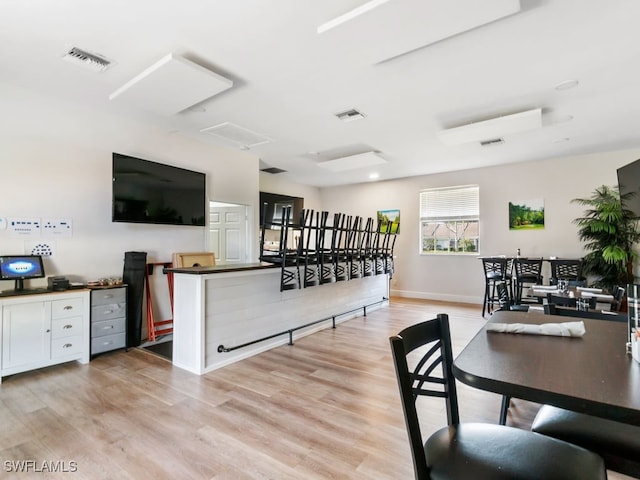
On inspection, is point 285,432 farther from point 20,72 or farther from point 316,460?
point 20,72

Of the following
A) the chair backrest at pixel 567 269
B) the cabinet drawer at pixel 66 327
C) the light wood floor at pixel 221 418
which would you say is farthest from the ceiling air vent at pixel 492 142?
the cabinet drawer at pixel 66 327

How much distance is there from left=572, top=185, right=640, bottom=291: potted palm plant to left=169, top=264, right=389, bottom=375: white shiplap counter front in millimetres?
4868

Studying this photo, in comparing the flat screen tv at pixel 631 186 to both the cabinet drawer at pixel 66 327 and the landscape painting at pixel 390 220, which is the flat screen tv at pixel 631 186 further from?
the cabinet drawer at pixel 66 327

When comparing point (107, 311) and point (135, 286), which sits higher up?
point (135, 286)

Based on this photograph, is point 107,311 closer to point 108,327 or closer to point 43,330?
point 108,327

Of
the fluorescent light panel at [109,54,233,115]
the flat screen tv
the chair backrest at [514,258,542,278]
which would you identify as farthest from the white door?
the flat screen tv

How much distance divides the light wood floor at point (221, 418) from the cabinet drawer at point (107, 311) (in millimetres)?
477

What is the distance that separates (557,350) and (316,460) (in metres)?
1.45

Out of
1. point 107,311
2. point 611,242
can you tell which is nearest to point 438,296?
point 611,242

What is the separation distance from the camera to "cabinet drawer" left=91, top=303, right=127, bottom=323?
3.71 meters

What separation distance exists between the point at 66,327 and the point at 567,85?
5876 millimetres

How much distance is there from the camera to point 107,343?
12.4 ft

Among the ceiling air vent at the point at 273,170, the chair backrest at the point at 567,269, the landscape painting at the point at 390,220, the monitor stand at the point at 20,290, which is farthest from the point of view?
the landscape painting at the point at 390,220

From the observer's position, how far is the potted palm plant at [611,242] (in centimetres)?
521
